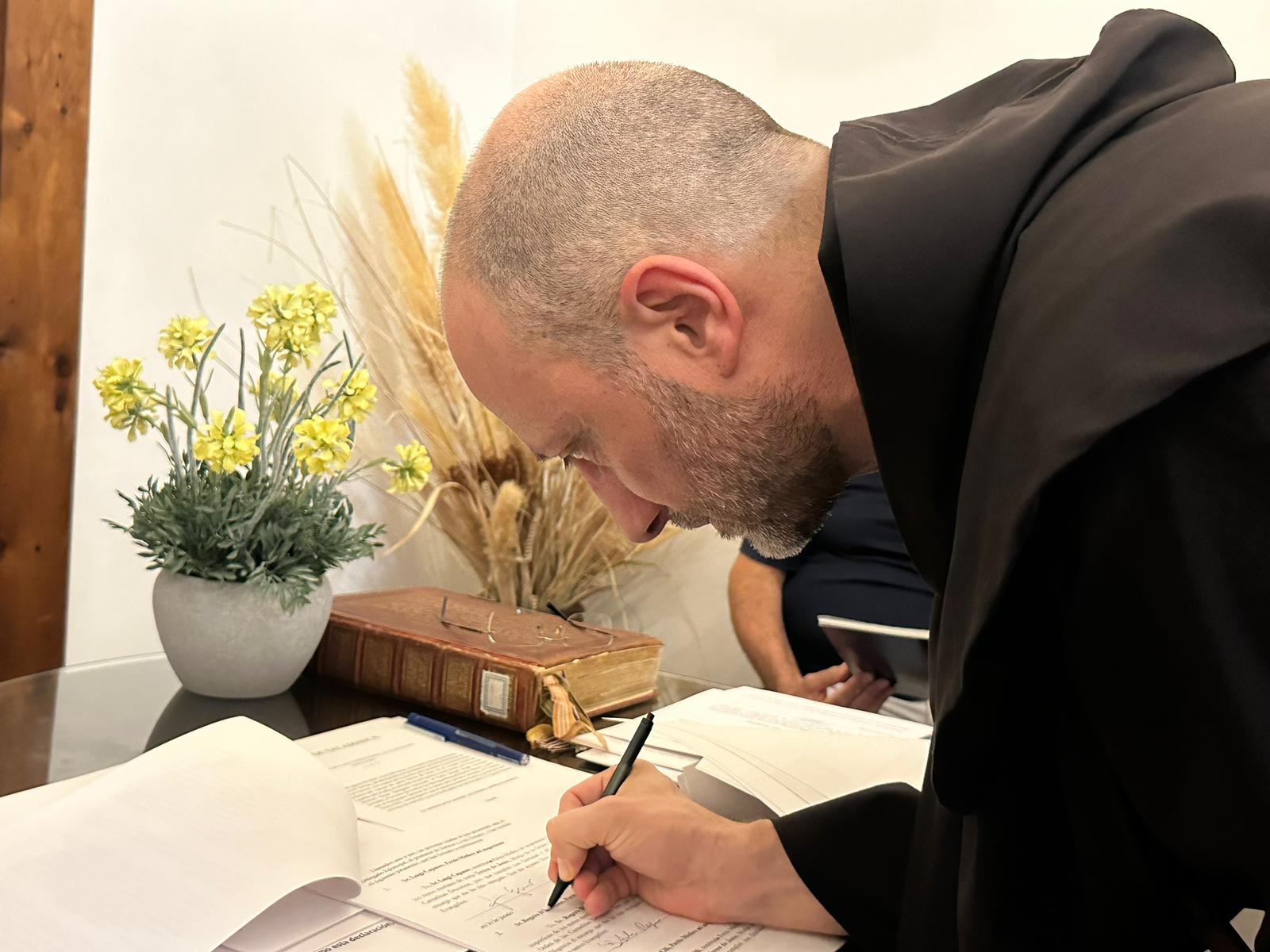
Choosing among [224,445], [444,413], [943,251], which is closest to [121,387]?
[224,445]

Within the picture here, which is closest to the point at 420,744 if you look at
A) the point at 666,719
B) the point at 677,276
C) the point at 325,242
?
the point at 666,719

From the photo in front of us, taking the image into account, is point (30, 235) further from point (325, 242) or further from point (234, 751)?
point (234, 751)

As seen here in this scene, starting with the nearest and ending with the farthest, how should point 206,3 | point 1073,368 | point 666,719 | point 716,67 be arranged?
point 1073,368 < point 666,719 < point 206,3 < point 716,67

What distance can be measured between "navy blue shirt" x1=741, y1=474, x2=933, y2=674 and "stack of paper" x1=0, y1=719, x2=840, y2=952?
4.40 ft

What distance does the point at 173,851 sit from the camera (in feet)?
2.15

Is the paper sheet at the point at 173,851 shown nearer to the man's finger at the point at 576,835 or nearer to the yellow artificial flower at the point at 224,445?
the man's finger at the point at 576,835

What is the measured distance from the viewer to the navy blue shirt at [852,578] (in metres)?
2.07

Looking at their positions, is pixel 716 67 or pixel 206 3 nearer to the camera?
pixel 206 3

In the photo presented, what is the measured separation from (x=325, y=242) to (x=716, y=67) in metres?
1.02

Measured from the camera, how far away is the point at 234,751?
2.51 feet

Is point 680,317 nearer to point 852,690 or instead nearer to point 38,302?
point 852,690

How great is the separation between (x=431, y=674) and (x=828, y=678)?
0.61 meters

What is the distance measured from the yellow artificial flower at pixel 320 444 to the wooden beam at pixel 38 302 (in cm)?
78

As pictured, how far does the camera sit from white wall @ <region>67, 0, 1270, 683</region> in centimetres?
176
